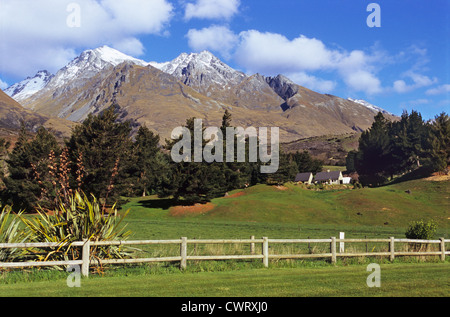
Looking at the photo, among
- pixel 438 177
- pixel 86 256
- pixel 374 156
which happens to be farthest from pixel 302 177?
pixel 86 256

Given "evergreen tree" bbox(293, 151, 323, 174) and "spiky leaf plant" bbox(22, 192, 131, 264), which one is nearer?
"spiky leaf plant" bbox(22, 192, 131, 264)

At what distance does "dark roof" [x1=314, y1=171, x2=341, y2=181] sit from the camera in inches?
4744

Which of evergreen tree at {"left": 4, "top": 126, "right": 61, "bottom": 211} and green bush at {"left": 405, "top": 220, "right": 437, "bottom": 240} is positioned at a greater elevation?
evergreen tree at {"left": 4, "top": 126, "right": 61, "bottom": 211}

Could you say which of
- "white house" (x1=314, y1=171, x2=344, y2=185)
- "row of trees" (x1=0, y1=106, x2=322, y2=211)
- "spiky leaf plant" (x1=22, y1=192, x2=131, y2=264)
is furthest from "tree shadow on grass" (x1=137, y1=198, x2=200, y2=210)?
"white house" (x1=314, y1=171, x2=344, y2=185)

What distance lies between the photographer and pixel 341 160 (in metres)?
166

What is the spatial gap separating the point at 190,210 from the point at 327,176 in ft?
243

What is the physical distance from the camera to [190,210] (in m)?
56.4

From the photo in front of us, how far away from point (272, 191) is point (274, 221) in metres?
20.5

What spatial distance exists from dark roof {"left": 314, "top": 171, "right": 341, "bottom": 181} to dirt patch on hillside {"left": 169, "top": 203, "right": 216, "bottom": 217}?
231 feet

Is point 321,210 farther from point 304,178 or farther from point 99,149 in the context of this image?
point 304,178

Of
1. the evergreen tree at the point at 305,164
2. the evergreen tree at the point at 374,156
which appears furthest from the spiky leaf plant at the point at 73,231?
the evergreen tree at the point at 305,164

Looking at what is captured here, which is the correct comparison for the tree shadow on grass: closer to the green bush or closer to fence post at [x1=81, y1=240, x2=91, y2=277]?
the green bush
